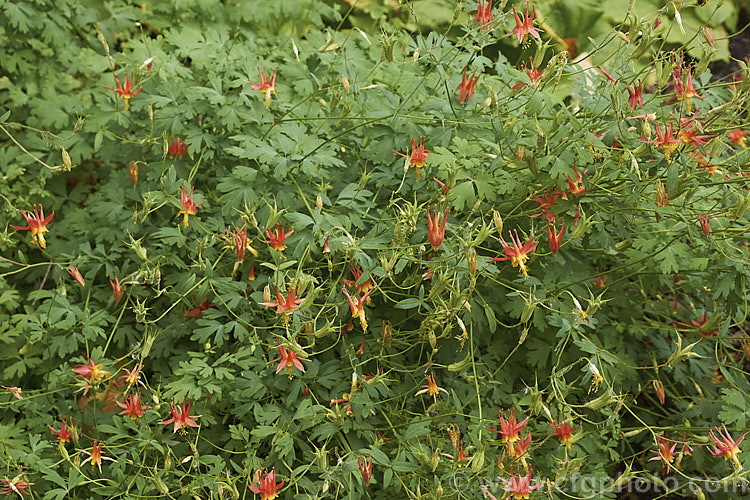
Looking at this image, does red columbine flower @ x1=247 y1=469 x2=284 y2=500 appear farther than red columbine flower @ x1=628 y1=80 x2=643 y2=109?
No

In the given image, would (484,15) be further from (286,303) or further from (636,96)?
(286,303)

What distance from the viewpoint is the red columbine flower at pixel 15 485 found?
1.88 m

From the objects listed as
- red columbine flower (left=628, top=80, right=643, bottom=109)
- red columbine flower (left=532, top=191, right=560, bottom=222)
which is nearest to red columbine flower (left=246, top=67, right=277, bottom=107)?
red columbine flower (left=532, top=191, right=560, bottom=222)

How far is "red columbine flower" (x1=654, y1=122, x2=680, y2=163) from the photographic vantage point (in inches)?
73.9

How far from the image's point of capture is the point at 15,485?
1.93 metres

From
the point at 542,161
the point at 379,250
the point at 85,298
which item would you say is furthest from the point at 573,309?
the point at 85,298

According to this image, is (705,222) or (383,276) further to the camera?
(705,222)

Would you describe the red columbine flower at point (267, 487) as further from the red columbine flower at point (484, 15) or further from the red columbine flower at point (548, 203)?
the red columbine flower at point (484, 15)

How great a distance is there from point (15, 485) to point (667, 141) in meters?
2.02

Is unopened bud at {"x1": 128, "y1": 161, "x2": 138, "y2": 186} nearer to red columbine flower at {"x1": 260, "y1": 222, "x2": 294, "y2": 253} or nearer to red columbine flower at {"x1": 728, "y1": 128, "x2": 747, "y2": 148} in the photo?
red columbine flower at {"x1": 260, "y1": 222, "x2": 294, "y2": 253}

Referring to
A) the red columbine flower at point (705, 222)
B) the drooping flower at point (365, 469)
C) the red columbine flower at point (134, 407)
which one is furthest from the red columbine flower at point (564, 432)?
the red columbine flower at point (134, 407)

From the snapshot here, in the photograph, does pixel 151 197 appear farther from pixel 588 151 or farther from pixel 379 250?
pixel 588 151

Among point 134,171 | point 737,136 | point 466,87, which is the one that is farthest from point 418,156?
point 737,136

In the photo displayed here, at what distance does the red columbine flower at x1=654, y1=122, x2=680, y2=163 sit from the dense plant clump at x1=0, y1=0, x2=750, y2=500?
15 mm
